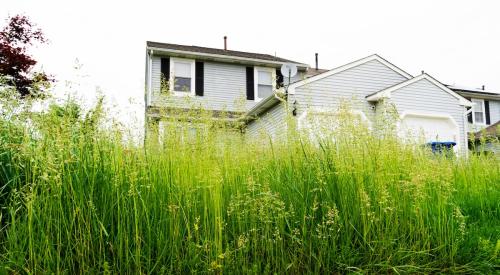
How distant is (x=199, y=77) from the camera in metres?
15.4

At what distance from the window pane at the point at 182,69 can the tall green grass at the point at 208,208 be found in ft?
42.0

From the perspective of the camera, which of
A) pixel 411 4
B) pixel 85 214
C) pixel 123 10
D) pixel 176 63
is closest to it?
pixel 85 214

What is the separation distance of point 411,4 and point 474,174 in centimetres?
683

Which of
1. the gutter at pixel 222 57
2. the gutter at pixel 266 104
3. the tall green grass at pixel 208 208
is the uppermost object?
the gutter at pixel 222 57

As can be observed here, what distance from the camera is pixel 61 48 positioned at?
12.9 feet

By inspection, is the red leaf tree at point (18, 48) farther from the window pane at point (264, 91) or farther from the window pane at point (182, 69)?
the window pane at point (264, 91)

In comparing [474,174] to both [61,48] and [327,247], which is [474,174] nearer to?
[327,247]

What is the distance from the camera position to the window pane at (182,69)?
49.0 feet

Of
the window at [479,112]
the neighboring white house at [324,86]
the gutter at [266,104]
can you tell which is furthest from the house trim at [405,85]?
the window at [479,112]

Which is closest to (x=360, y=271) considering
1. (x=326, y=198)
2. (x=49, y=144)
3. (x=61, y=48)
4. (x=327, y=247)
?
(x=327, y=247)

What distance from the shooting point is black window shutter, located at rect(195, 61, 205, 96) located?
1523 cm

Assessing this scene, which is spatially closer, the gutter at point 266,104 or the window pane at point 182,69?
the gutter at point 266,104

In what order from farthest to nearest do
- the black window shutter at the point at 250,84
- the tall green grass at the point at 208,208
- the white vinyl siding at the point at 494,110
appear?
the white vinyl siding at the point at 494,110 → the black window shutter at the point at 250,84 → the tall green grass at the point at 208,208

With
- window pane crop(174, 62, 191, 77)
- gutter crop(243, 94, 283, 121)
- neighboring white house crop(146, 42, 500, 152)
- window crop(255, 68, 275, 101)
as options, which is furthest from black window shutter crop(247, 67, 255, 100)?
window pane crop(174, 62, 191, 77)
